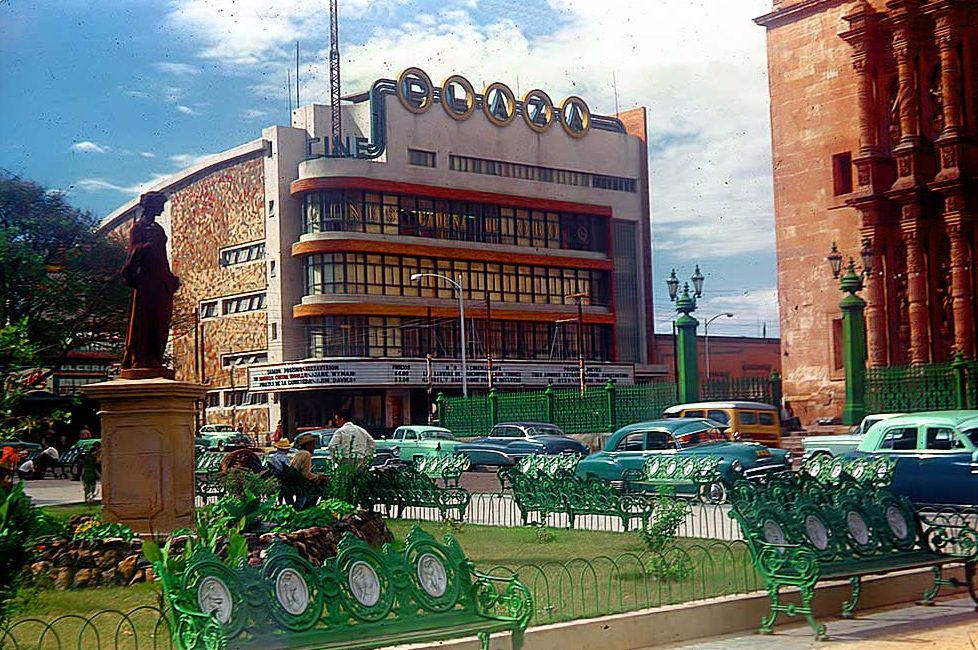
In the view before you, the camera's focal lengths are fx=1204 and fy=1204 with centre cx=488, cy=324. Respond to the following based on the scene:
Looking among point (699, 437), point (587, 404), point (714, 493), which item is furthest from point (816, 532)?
point (587, 404)

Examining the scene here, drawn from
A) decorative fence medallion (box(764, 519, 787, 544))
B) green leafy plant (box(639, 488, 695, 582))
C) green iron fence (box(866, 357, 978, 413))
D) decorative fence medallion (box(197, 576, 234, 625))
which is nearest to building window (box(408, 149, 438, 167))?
green iron fence (box(866, 357, 978, 413))

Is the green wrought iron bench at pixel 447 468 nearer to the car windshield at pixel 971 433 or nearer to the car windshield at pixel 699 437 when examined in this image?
the car windshield at pixel 699 437

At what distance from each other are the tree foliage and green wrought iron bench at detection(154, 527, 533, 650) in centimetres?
3044

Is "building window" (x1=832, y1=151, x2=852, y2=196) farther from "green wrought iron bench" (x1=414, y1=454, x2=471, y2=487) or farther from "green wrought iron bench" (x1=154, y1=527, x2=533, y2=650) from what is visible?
"green wrought iron bench" (x1=154, y1=527, x2=533, y2=650)

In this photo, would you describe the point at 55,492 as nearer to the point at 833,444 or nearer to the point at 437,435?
the point at 437,435

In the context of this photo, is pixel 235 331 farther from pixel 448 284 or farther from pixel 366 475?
pixel 366 475

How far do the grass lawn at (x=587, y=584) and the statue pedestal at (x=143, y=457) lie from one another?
1.82 metres

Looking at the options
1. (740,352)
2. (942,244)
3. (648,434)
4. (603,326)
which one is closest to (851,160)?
(942,244)

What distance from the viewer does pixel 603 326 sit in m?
40.8

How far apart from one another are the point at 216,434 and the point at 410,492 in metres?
28.2

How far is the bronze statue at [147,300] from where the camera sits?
497 inches

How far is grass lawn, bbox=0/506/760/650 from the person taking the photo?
8.86 meters

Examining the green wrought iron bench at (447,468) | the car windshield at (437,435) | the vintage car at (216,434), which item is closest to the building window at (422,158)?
the car windshield at (437,435)

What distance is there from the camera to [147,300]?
12734mm
